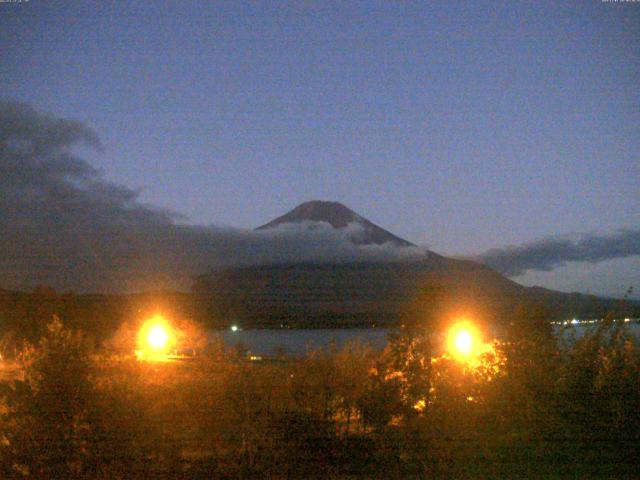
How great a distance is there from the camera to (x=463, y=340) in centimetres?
902

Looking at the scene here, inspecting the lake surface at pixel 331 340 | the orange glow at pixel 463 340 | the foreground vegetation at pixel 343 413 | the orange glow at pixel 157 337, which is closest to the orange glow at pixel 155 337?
the orange glow at pixel 157 337

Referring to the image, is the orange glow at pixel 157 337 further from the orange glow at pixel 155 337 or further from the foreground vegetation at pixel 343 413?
the foreground vegetation at pixel 343 413

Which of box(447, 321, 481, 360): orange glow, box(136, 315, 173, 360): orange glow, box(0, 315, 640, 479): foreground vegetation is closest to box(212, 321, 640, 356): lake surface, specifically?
box(0, 315, 640, 479): foreground vegetation

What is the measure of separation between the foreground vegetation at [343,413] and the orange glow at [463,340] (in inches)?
19.9

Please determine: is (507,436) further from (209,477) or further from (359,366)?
(209,477)

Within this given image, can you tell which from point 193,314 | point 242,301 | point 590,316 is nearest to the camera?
point 590,316

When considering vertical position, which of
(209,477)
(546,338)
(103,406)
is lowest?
(209,477)

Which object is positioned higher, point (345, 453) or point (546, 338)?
point (546, 338)

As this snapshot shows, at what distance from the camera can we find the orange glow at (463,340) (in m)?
8.70

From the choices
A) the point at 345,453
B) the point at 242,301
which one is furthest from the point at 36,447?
the point at 242,301

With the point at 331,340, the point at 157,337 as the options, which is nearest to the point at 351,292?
the point at 157,337

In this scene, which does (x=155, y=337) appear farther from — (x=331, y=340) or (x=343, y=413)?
(x=343, y=413)

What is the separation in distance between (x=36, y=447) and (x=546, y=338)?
5.83 metres

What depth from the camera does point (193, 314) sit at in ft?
64.1
